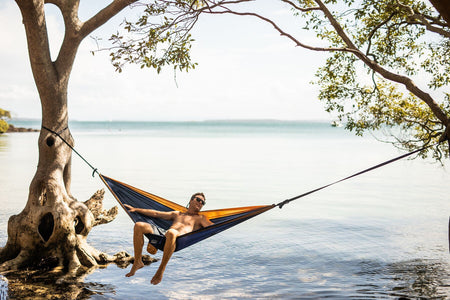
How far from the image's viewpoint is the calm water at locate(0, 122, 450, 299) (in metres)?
5.05

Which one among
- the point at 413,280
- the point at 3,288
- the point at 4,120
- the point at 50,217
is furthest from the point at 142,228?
the point at 4,120

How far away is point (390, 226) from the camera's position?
28.6ft

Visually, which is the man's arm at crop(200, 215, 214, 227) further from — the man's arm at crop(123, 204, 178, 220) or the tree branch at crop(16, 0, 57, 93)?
the tree branch at crop(16, 0, 57, 93)

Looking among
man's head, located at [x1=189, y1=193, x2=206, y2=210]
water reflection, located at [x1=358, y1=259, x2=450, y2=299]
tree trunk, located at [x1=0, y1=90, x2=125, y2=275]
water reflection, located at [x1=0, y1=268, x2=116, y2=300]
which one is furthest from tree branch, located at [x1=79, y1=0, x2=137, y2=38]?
water reflection, located at [x1=358, y1=259, x2=450, y2=299]

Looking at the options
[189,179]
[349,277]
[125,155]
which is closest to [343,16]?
[349,277]

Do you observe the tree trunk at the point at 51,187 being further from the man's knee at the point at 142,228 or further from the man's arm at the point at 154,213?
the man's knee at the point at 142,228

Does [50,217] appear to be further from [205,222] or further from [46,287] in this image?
[205,222]

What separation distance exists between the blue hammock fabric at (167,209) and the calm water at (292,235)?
0.75 m

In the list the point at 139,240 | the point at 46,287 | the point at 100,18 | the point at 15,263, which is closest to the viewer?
the point at 139,240

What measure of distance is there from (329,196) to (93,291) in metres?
8.57

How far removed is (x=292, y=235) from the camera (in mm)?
7902

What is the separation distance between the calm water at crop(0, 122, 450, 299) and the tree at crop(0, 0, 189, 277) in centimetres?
44

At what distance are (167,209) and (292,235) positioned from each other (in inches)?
143

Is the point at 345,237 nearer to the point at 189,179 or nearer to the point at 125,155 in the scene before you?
the point at 189,179
